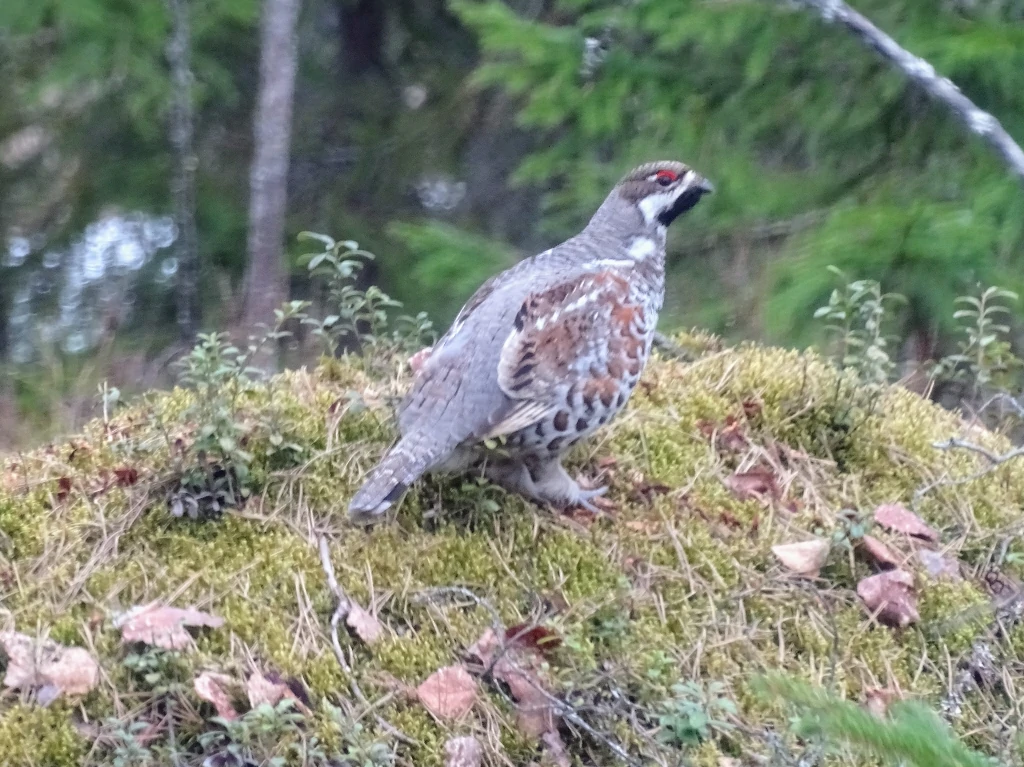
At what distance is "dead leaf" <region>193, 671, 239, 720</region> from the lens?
2551 mm

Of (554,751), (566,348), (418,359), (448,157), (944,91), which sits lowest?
(448,157)

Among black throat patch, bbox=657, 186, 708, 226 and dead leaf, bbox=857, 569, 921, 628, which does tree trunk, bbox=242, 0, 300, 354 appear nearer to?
black throat patch, bbox=657, 186, 708, 226

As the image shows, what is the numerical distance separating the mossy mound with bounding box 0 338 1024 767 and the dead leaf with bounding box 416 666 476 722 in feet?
0.10

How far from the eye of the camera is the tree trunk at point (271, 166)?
18.0 feet

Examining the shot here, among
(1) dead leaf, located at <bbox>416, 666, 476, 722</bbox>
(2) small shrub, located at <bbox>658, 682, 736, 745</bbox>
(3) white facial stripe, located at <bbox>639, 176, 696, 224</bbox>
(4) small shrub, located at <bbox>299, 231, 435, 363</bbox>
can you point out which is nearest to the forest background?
(4) small shrub, located at <bbox>299, 231, 435, 363</bbox>

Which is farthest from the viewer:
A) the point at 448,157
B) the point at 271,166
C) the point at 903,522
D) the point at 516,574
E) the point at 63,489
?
the point at 448,157

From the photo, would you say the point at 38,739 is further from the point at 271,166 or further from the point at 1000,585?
the point at 271,166

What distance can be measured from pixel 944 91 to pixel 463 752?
2.15 metres

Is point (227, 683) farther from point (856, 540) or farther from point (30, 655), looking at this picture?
point (856, 540)

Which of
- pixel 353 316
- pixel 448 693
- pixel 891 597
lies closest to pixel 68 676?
pixel 448 693

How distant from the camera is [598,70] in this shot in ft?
18.7

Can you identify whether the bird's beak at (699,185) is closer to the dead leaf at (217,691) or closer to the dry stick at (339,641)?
the dry stick at (339,641)

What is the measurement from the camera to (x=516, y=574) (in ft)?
10.2

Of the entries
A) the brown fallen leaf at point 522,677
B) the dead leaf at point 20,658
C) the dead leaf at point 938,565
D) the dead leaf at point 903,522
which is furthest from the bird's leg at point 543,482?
the dead leaf at point 20,658
